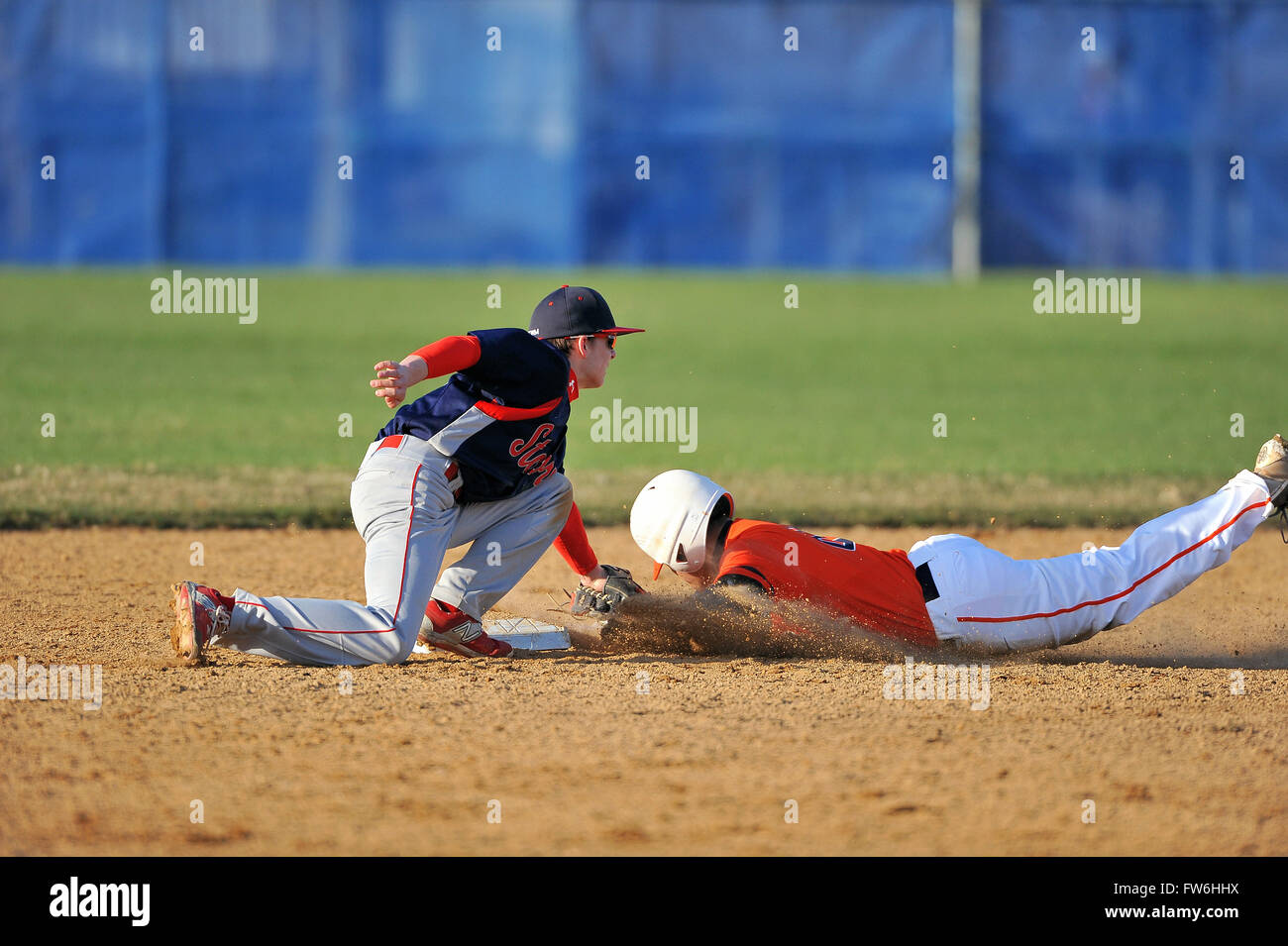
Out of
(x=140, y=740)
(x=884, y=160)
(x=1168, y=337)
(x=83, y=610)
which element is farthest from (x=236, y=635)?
(x=884, y=160)

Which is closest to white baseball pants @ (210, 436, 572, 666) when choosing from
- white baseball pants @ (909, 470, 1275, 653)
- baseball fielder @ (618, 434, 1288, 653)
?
baseball fielder @ (618, 434, 1288, 653)

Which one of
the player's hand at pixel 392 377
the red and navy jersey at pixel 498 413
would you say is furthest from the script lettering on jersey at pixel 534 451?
the player's hand at pixel 392 377

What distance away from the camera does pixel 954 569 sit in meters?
4.92

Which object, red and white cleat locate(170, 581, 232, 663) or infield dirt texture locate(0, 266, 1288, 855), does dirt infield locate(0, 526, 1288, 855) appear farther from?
red and white cleat locate(170, 581, 232, 663)

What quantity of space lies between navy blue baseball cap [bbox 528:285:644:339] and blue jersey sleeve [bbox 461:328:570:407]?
0.32 feet

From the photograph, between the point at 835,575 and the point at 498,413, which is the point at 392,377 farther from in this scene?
the point at 835,575

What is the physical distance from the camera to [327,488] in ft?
28.8

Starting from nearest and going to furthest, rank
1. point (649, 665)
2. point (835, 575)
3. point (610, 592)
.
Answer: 1. point (835, 575)
2. point (649, 665)
3. point (610, 592)

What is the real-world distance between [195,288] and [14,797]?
1983 cm

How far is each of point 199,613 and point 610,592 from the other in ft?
5.14

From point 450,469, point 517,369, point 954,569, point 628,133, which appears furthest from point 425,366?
point 628,133

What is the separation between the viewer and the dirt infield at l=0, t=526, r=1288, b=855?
11.2 ft

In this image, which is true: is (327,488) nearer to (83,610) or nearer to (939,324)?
(83,610)

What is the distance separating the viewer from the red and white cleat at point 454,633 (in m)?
5.10
